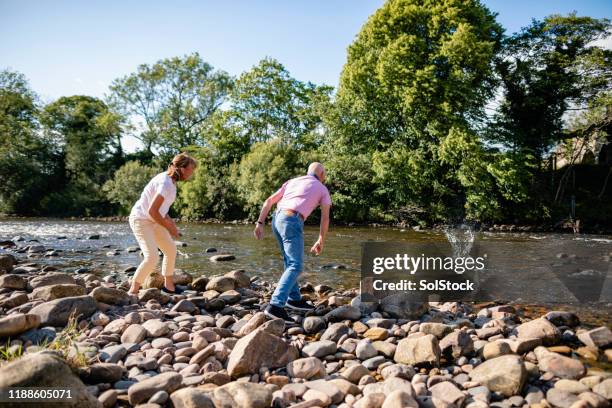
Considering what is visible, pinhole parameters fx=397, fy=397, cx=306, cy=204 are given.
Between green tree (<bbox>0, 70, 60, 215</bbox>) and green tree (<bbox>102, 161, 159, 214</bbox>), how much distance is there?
985 centimetres

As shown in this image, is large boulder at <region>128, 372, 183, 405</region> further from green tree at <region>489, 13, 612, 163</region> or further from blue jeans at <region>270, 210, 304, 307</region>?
green tree at <region>489, 13, 612, 163</region>

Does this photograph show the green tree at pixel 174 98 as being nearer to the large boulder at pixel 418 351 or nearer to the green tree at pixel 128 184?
the green tree at pixel 128 184

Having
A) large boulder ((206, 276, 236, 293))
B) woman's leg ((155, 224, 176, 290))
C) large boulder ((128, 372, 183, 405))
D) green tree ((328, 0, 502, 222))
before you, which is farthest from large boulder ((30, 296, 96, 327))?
green tree ((328, 0, 502, 222))

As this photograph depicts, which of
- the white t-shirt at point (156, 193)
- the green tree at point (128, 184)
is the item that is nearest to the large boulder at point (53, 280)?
the white t-shirt at point (156, 193)

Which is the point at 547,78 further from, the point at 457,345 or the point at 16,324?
the point at 16,324

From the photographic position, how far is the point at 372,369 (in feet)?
13.3

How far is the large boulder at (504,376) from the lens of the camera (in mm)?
3428

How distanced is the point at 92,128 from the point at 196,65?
556 inches

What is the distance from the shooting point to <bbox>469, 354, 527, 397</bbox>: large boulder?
11.2ft

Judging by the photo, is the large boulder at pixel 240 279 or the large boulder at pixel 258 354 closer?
the large boulder at pixel 258 354

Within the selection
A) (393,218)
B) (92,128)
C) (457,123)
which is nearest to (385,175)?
(393,218)

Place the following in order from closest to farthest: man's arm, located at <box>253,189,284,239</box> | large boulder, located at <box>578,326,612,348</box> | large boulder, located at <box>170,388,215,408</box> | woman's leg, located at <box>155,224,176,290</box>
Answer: large boulder, located at <box>170,388,215,408</box> → large boulder, located at <box>578,326,612,348</box> → man's arm, located at <box>253,189,284,239</box> → woman's leg, located at <box>155,224,176,290</box>

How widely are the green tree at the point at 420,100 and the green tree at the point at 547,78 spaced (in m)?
1.89

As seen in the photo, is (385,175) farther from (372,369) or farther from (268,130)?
(372,369)
